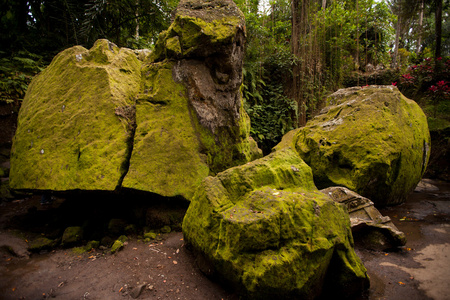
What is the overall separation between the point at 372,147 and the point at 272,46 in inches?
290

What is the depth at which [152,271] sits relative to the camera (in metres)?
2.73

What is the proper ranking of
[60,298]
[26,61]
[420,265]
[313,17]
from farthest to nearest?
[313,17]
[26,61]
[420,265]
[60,298]

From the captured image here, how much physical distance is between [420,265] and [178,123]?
3.86 m

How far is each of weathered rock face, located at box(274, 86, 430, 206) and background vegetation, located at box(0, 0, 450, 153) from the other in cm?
357

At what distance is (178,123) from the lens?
413 centimetres

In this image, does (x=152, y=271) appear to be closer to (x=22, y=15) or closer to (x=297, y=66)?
(x=22, y=15)

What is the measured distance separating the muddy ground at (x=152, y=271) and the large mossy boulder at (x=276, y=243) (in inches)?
12.6

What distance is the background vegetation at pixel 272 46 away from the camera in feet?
22.9

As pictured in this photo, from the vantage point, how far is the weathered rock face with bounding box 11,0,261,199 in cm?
358

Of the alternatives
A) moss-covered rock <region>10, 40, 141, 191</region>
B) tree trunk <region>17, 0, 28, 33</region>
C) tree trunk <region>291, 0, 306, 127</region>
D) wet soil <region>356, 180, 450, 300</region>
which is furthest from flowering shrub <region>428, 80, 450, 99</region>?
tree trunk <region>17, 0, 28, 33</region>

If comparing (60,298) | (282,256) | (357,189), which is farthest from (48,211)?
(357,189)

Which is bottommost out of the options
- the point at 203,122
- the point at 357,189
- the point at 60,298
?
the point at 60,298

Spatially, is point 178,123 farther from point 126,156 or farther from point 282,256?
point 282,256

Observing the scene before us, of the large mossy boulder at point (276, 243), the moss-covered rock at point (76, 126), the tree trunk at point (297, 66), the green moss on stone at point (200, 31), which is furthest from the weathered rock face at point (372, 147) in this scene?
the tree trunk at point (297, 66)
